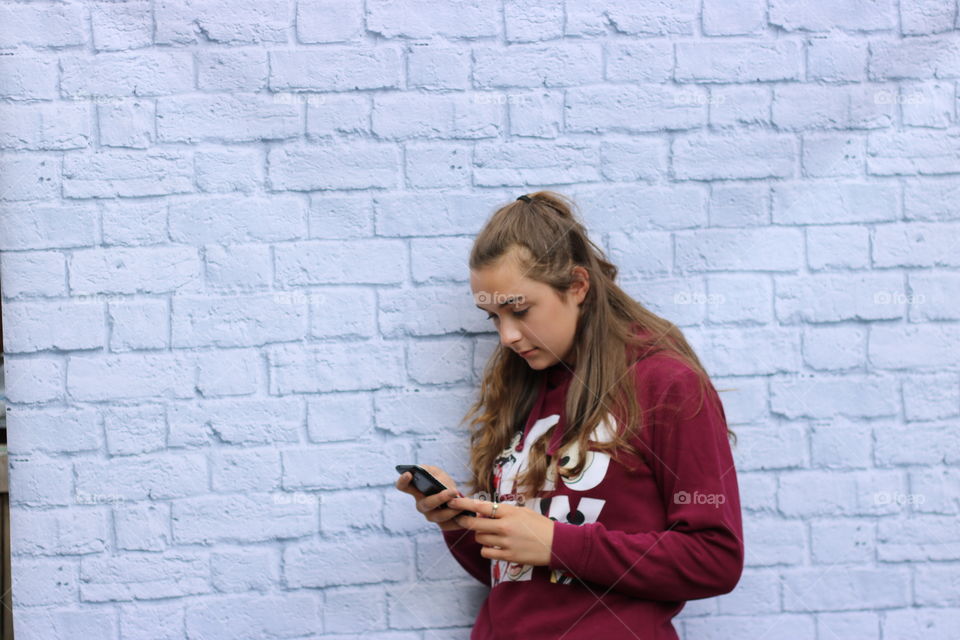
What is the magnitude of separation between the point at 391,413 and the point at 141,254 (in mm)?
628

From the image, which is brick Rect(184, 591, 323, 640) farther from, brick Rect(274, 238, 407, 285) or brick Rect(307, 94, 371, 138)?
brick Rect(307, 94, 371, 138)

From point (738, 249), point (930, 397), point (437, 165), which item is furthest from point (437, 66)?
point (930, 397)

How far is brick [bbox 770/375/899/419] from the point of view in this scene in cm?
196

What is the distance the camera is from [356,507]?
192 cm

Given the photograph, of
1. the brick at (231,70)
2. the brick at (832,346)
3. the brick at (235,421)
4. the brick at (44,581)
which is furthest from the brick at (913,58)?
the brick at (44,581)

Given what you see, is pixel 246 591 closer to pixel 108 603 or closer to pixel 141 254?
pixel 108 603

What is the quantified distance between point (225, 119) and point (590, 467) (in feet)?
3.47

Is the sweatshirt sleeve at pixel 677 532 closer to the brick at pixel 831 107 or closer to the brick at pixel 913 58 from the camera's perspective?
the brick at pixel 831 107

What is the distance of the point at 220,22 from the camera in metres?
1.86

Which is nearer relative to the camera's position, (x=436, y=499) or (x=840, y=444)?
(x=436, y=499)

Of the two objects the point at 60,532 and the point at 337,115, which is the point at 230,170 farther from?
the point at 60,532

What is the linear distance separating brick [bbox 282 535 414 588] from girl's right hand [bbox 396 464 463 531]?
311 mm

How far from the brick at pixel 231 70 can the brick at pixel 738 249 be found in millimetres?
964

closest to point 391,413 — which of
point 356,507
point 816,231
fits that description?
point 356,507
